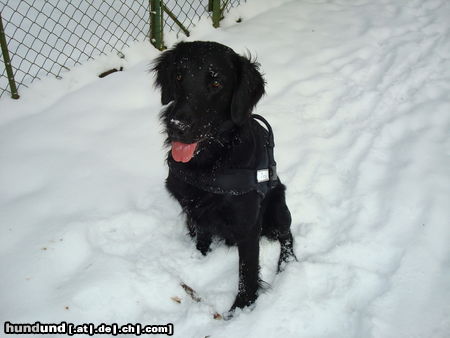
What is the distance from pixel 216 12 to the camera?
4.74m

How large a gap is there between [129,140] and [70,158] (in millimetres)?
527

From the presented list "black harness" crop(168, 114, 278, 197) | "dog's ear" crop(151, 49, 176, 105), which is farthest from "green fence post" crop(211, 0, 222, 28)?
"black harness" crop(168, 114, 278, 197)

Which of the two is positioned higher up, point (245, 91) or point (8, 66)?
point (245, 91)

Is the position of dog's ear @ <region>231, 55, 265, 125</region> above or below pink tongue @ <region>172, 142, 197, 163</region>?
above

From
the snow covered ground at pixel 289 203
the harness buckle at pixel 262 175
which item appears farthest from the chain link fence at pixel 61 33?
the harness buckle at pixel 262 175

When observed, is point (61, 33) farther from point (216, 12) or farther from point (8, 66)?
point (216, 12)

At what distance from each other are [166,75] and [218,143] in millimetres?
549

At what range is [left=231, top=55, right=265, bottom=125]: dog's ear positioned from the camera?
1923 mm

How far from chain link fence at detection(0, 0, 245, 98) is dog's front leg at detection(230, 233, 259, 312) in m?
2.70

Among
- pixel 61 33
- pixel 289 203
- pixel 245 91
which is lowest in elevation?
pixel 289 203

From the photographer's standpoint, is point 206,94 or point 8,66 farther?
point 8,66

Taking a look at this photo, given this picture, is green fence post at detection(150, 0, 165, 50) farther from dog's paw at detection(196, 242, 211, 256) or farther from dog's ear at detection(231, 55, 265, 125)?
dog's paw at detection(196, 242, 211, 256)

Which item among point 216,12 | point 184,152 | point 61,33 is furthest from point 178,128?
point 216,12

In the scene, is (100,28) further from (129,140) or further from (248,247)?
(248,247)
